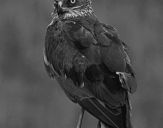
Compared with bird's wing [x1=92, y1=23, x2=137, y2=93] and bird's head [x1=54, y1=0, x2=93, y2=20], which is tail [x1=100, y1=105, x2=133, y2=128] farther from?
bird's head [x1=54, y1=0, x2=93, y2=20]

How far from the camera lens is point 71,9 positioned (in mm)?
14172

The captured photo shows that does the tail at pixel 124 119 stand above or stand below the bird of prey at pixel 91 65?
below

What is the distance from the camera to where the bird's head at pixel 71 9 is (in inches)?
556

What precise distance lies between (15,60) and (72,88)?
3.65 metres

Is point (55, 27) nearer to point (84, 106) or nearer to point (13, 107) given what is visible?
point (84, 106)

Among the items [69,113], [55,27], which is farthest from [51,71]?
[69,113]

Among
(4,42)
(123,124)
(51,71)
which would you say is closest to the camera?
(123,124)

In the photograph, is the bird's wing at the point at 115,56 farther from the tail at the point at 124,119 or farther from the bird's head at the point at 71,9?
the bird's head at the point at 71,9

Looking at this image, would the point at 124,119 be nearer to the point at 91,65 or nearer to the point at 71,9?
the point at 91,65

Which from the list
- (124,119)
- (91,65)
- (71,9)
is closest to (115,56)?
(91,65)

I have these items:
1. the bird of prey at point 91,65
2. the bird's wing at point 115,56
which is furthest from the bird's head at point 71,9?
the bird's wing at point 115,56

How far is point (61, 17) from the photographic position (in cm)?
1415

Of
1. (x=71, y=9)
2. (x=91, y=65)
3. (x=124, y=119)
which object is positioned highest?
(x=71, y=9)

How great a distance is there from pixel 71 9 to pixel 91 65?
3.30 ft
